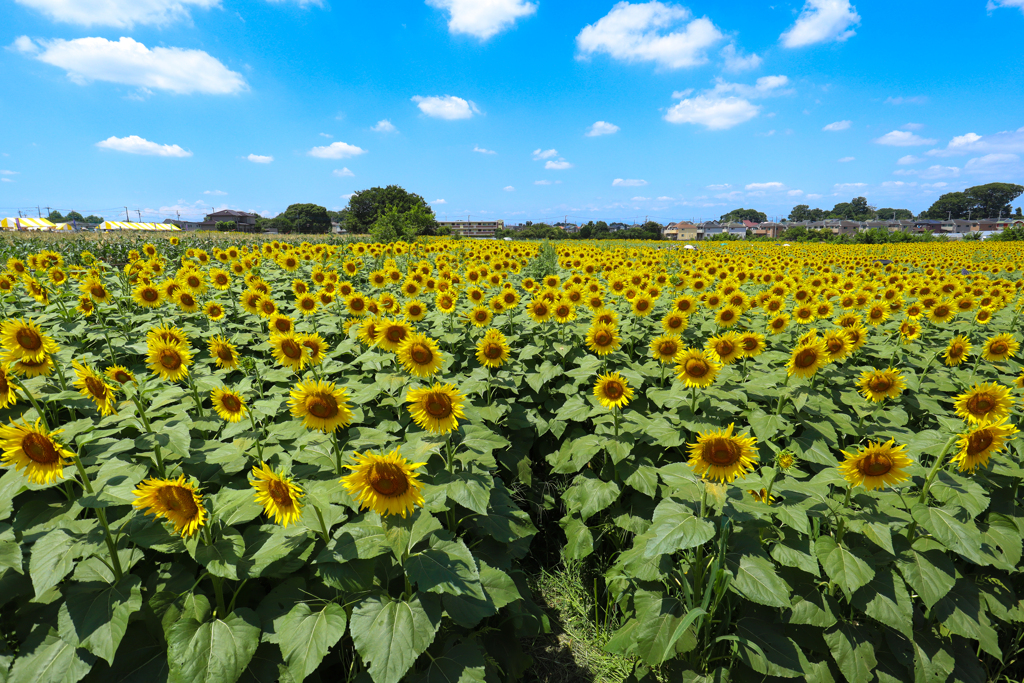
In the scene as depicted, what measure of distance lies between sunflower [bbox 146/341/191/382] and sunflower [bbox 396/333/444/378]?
1.82 metres

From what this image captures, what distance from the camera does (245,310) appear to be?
6.56m

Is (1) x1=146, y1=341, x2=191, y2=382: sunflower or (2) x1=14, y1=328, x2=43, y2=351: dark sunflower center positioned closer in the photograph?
(2) x1=14, y1=328, x2=43, y2=351: dark sunflower center

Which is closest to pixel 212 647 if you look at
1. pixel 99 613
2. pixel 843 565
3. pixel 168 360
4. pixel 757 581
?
pixel 99 613

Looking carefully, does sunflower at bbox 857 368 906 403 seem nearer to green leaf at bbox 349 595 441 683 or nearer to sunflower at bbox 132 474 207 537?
green leaf at bbox 349 595 441 683

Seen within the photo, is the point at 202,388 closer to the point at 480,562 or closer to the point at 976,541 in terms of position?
the point at 480,562

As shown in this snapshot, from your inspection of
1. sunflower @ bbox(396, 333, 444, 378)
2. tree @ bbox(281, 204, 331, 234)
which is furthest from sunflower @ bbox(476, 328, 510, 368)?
tree @ bbox(281, 204, 331, 234)

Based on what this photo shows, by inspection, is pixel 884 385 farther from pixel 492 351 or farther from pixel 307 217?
pixel 307 217

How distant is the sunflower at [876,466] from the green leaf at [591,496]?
1528 mm

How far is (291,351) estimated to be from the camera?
149 inches

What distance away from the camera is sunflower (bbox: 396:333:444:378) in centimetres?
352

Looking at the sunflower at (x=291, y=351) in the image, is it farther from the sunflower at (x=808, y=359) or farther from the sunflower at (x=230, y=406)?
the sunflower at (x=808, y=359)

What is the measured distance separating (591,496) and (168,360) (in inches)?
143

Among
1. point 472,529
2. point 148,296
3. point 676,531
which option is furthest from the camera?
point 148,296

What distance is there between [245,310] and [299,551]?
5.34 m
